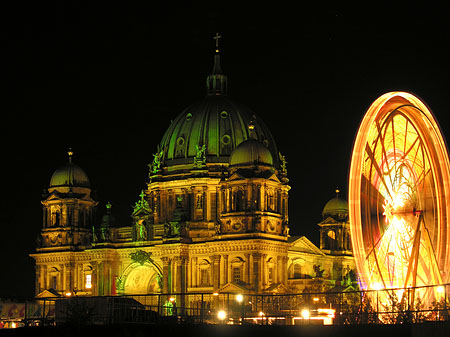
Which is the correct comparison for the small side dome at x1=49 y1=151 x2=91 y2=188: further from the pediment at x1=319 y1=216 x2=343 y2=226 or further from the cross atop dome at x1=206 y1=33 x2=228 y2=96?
the pediment at x1=319 y1=216 x2=343 y2=226

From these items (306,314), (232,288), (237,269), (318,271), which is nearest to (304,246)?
(318,271)

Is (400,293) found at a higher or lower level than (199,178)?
lower

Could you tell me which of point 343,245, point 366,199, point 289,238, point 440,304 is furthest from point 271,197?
point 440,304

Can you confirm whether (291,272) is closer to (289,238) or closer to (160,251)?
(289,238)

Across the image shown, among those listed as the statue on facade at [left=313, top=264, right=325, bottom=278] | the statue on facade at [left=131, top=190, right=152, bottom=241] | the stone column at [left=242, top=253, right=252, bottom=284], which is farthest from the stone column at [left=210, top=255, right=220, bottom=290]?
the statue on facade at [left=313, top=264, right=325, bottom=278]

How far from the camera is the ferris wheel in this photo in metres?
66.9

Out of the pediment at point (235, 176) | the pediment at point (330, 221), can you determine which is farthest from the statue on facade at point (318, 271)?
the pediment at point (235, 176)

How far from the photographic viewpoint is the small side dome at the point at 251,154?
124938 millimetres

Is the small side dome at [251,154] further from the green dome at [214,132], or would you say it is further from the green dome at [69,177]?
the green dome at [69,177]

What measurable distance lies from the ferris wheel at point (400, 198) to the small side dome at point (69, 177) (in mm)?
74885

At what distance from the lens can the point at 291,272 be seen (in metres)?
134

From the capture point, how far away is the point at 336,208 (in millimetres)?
146625

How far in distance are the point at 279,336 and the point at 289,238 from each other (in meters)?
70.1

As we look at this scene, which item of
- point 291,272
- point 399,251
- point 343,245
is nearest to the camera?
point 399,251
